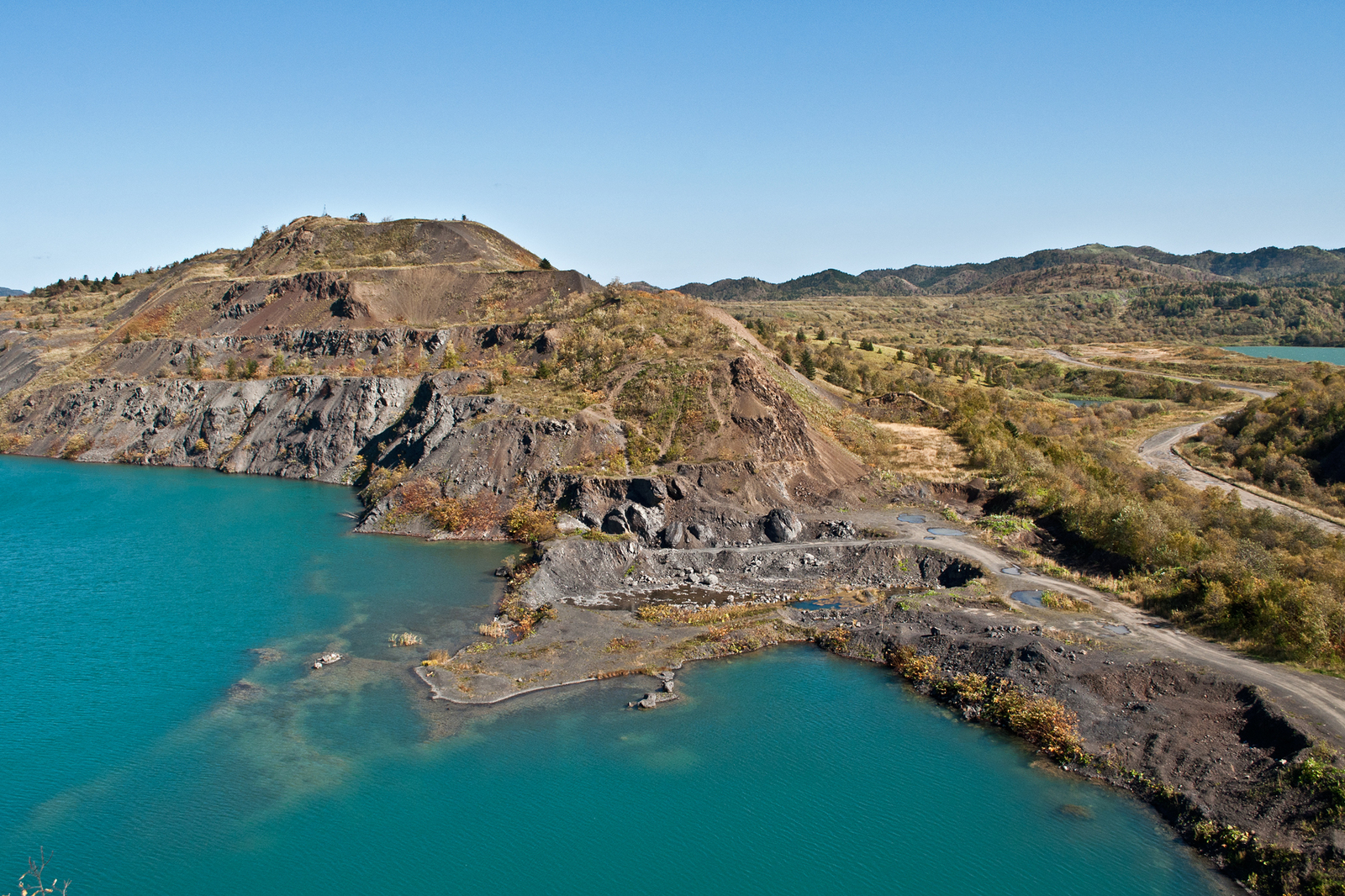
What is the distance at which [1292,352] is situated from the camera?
128 m

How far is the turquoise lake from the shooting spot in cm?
2036

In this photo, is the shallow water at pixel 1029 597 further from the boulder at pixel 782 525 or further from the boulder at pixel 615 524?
the boulder at pixel 615 524

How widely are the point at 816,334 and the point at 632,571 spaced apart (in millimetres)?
79139

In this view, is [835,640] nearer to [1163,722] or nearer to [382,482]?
[1163,722]

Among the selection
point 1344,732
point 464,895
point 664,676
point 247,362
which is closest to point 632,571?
point 664,676

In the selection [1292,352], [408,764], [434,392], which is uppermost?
[1292,352]

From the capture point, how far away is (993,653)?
1172 inches

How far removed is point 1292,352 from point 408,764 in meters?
154

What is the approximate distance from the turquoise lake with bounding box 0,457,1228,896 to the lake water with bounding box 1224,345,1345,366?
12412cm

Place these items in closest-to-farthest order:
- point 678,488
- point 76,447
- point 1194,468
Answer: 1. point 678,488
2. point 1194,468
3. point 76,447

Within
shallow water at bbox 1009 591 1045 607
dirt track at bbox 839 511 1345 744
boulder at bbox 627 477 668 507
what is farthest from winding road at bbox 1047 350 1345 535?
boulder at bbox 627 477 668 507

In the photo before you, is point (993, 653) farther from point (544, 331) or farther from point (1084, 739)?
point (544, 331)

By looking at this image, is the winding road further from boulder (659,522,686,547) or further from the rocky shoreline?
boulder (659,522,686,547)

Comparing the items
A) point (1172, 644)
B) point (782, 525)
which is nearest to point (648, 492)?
point (782, 525)
